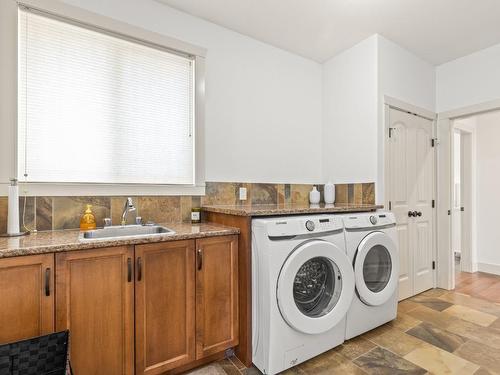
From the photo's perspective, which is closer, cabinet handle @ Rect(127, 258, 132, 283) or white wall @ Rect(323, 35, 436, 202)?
cabinet handle @ Rect(127, 258, 132, 283)

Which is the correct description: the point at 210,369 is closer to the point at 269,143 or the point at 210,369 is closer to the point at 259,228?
the point at 259,228

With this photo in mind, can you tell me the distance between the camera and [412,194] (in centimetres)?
302

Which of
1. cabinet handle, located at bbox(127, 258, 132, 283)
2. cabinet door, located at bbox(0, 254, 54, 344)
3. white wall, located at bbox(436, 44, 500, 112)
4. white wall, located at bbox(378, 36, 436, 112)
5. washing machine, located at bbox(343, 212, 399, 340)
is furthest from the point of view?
white wall, located at bbox(436, 44, 500, 112)

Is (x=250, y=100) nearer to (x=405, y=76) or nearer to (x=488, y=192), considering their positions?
(x=405, y=76)

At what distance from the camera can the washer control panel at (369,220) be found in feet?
6.91

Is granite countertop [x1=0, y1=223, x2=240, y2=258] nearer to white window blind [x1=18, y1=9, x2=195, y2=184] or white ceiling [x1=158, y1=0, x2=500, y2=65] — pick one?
white window blind [x1=18, y1=9, x2=195, y2=184]

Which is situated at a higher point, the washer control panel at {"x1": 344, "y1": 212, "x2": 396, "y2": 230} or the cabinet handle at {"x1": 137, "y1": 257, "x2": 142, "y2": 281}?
the washer control panel at {"x1": 344, "y1": 212, "x2": 396, "y2": 230}

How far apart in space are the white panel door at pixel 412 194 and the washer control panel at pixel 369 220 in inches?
21.2

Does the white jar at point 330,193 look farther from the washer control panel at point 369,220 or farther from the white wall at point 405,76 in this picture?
the white wall at point 405,76

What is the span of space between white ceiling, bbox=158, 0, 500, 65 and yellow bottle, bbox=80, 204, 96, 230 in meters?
1.74

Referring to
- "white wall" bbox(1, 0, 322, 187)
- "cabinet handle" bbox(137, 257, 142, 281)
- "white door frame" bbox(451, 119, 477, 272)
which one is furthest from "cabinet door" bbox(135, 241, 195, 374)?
"white door frame" bbox(451, 119, 477, 272)

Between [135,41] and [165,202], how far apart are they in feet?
4.14

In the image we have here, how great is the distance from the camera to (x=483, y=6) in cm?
225

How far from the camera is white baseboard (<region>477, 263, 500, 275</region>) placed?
12.3 ft
